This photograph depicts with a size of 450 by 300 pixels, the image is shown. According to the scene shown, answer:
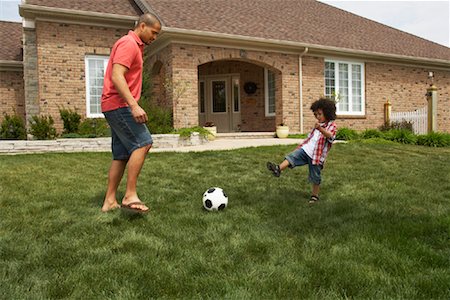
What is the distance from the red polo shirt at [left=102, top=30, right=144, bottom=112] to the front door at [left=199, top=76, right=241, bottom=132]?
12856mm

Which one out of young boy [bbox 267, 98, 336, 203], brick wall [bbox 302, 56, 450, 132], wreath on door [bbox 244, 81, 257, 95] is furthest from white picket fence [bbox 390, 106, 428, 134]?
young boy [bbox 267, 98, 336, 203]

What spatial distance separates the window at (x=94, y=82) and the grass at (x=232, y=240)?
7244 mm

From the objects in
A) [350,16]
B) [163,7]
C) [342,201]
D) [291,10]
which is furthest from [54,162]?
[350,16]

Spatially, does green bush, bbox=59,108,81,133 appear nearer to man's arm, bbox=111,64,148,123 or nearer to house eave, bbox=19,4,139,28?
house eave, bbox=19,4,139,28

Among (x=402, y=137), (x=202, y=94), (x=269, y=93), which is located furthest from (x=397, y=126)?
(x=202, y=94)

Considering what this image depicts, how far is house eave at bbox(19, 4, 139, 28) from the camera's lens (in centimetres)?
1168

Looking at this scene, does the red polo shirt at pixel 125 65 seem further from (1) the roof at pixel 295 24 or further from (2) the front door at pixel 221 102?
(2) the front door at pixel 221 102

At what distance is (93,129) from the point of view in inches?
439

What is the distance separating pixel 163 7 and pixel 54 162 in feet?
27.9

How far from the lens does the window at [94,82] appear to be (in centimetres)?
1282

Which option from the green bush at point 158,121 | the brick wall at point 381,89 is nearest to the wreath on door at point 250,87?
the brick wall at point 381,89

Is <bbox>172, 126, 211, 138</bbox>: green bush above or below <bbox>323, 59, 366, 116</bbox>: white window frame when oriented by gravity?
below

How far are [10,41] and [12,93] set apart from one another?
2944 millimetres

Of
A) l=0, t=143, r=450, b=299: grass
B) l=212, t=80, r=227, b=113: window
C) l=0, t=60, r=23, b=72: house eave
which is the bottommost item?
l=0, t=143, r=450, b=299: grass
